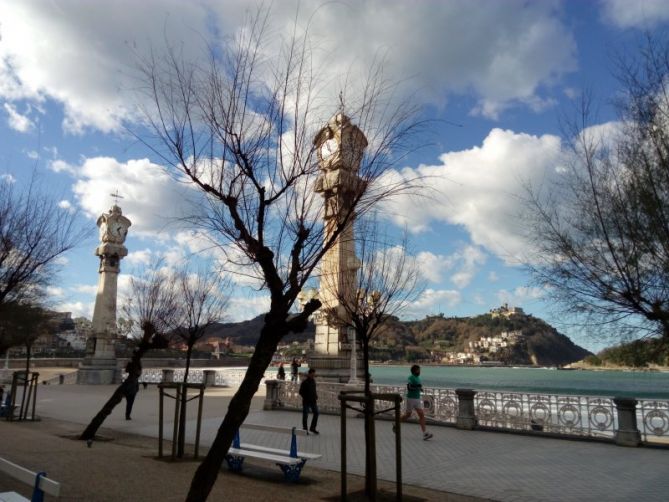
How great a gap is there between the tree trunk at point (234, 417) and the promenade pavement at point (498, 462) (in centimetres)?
345

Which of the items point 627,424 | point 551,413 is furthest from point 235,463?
point 627,424

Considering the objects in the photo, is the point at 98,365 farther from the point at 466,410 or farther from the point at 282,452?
the point at 282,452

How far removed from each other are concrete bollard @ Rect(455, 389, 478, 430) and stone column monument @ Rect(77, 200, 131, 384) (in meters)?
27.8

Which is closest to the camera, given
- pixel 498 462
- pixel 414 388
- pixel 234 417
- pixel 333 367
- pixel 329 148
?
pixel 234 417

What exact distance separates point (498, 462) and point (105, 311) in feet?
103

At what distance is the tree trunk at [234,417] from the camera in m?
5.40

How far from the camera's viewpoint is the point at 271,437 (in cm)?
1199

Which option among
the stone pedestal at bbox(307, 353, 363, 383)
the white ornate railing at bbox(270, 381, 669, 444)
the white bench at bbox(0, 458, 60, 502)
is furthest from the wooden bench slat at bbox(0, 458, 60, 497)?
the stone pedestal at bbox(307, 353, 363, 383)

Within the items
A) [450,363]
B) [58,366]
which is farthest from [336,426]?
[450,363]

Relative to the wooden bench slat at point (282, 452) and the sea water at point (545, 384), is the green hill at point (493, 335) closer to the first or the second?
the sea water at point (545, 384)

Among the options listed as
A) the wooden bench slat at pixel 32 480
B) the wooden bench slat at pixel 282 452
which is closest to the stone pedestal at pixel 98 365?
the wooden bench slat at pixel 282 452

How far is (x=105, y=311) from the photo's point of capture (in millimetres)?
34656

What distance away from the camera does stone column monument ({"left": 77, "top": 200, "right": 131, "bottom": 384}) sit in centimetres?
Result: 3431

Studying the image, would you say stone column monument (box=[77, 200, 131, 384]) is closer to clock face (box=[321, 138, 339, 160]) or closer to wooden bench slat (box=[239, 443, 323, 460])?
wooden bench slat (box=[239, 443, 323, 460])
